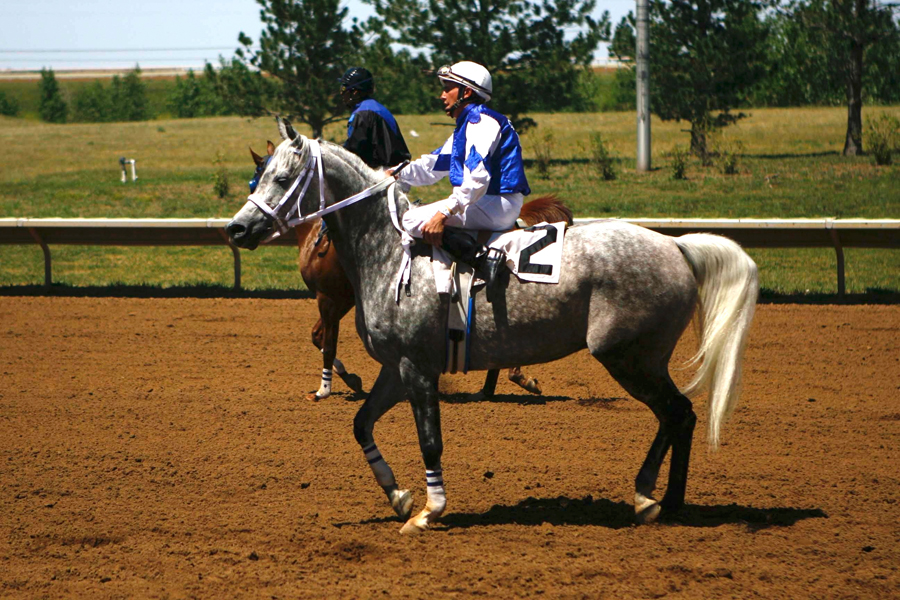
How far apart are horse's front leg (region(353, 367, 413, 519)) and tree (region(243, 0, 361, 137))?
2584 centimetres

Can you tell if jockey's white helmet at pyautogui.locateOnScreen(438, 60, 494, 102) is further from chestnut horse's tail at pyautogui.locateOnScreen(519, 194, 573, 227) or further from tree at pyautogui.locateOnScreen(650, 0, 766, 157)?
tree at pyautogui.locateOnScreen(650, 0, 766, 157)

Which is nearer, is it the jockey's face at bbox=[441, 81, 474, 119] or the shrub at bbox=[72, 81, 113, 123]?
the jockey's face at bbox=[441, 81, 474, 119]

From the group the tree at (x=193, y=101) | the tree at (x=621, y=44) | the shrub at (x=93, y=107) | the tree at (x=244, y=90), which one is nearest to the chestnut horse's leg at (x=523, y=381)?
the tree at (x=621, y=44)

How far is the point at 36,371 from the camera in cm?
966

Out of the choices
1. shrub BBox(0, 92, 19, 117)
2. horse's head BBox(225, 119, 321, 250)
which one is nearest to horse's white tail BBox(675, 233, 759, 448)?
horse's head BBox(225, 119, 321, 250)

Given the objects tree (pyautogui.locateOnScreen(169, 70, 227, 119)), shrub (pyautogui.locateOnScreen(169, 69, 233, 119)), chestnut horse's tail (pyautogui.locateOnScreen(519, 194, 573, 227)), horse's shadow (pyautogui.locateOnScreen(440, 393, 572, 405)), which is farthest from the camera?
tree (pyautogui.locateOnScreen(169, 70, 227, 119))

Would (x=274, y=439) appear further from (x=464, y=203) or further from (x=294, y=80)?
(x=294, y=80)

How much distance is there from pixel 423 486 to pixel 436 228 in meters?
1.84

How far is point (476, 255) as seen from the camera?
5.38m

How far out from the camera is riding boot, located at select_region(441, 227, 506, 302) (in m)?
5.34

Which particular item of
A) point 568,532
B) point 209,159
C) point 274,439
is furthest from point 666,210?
point 209,159

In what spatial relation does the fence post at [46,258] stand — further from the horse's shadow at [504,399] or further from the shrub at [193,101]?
the shrub at [193,101]

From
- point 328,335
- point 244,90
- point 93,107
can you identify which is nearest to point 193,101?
point 93,107

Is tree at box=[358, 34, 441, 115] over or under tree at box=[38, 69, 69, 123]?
under
